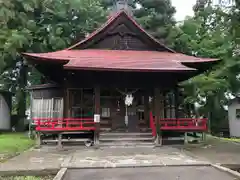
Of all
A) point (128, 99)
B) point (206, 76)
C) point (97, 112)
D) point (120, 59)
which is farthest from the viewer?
point (206, 76)

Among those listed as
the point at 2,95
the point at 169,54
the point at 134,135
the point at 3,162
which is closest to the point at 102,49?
the point at 169,54

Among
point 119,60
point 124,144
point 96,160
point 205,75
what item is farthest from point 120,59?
point 205,75

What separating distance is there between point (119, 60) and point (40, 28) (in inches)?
435

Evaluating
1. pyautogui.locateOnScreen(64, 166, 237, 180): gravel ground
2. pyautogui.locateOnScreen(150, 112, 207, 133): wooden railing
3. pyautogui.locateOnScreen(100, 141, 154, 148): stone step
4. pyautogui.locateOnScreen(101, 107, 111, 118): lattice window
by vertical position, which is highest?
pyautogui.locateOnScreen(101, 107, 111, 118): lattice window

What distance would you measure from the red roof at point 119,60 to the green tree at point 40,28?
20.6ft

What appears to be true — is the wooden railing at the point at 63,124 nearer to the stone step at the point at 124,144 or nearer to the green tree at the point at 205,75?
the stone step at the point at 124,144

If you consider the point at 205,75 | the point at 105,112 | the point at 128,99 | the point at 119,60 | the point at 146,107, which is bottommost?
the point at 105,112

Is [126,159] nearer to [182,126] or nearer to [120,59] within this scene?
[182,126]

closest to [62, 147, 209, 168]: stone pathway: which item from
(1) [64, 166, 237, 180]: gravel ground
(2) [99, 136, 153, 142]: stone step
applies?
(1) [64, 166, 237, 180]: gravel ground

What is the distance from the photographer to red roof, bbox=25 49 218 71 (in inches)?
476

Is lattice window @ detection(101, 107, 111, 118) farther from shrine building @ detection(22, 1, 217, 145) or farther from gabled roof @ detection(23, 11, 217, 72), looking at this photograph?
gabled roof @ detection(23, 11, 217, 72)

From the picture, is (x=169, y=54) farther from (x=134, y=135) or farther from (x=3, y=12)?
(x=3, y=12)

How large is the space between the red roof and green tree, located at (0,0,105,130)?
6.27 m

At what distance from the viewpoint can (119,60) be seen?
43.8 feet
